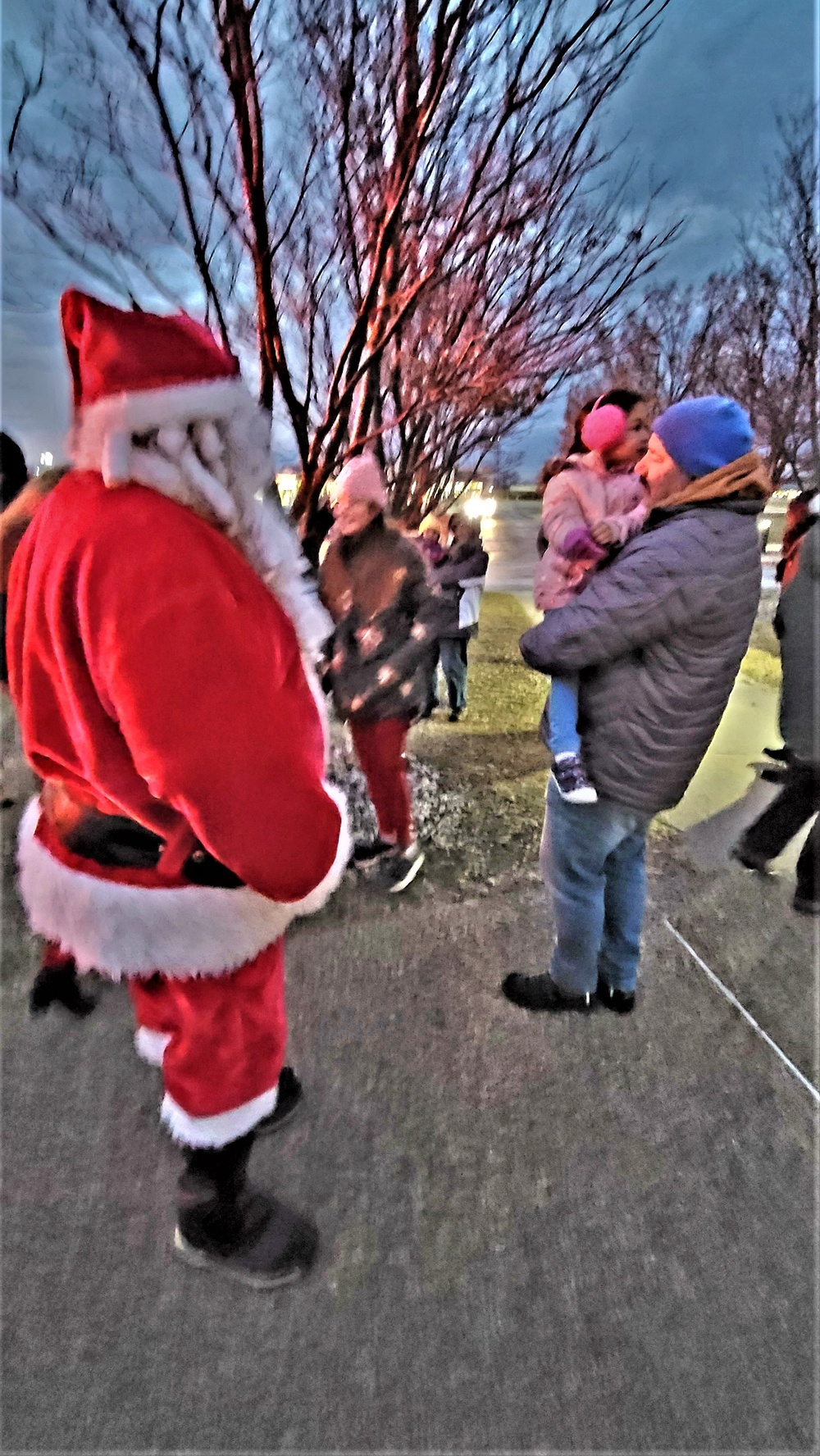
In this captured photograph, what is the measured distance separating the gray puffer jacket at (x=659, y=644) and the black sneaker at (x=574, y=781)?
4 cm

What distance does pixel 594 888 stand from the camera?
229cm

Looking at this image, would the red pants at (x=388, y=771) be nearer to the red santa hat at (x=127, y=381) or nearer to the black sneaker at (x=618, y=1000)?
the black sneaker at (x=618, y=1000)

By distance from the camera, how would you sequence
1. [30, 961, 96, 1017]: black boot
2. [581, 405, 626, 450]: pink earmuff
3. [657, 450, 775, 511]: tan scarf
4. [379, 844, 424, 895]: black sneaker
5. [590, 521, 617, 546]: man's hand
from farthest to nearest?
[379, 844, 424, 895]: black sneaker → [581, 405, 626, 450]: pink earmuff → [590, 521, 617, 546]: man's hand → [30, 961, 96, 1017]: black boot → [657, 450, 775, 511]: tan scarf

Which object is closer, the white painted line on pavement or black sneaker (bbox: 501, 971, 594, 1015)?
the white painted line on pavement

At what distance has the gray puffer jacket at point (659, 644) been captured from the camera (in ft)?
6.28

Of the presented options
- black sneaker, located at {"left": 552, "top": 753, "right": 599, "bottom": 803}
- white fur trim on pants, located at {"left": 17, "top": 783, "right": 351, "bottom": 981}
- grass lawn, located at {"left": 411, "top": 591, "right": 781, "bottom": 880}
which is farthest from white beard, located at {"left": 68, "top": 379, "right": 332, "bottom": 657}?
grass lawn, located at {"left": 411, "top": 591, "right": 781, "bottom": 880}

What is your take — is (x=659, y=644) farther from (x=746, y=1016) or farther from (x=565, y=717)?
(x=746, y=1016)

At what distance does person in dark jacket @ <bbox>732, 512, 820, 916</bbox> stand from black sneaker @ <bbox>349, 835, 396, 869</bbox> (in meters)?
1.72

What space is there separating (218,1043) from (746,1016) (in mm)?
1901

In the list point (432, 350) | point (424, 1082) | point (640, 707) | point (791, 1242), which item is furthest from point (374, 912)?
point (432, 350)

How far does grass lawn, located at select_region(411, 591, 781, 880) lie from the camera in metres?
3.80

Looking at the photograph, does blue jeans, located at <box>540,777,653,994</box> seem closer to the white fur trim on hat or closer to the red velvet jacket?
the red velvet jacket

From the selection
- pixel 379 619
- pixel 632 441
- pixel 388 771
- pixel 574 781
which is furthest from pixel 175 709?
pixel 632 441

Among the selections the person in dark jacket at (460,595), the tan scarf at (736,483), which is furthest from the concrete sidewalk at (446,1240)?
the person in dark jacket at (460,595)
